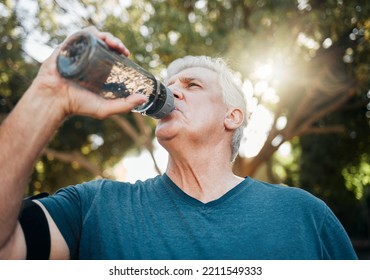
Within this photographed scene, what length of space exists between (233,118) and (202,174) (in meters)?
0.34

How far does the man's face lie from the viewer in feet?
5.56

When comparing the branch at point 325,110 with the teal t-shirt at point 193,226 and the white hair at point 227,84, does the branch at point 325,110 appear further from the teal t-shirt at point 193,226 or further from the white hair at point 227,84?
the teal t-shirt at point 193,226

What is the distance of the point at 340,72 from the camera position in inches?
305

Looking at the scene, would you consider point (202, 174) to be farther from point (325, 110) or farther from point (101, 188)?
point (325, 110)

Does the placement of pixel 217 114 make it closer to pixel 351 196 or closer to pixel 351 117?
pixel 351 117

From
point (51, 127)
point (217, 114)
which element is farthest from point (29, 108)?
point (217, 114)

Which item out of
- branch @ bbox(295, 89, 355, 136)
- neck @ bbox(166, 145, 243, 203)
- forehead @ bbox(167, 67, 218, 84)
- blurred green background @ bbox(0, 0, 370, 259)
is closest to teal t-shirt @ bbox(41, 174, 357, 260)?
neck @ bbox(166, 145, 243, 203)

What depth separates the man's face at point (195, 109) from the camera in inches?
66.7

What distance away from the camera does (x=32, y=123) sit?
1.10 metres

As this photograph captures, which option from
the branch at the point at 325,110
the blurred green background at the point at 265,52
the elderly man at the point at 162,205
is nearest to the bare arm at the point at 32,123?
the elderly man at the point at 162,205

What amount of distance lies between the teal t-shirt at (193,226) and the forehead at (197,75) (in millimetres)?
570

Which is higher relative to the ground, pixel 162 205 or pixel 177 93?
pixel 177 93

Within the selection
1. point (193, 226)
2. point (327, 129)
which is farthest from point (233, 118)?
point (327, 129)
